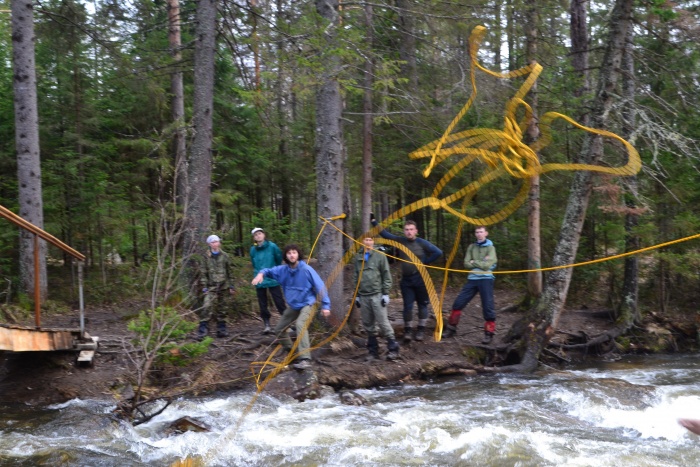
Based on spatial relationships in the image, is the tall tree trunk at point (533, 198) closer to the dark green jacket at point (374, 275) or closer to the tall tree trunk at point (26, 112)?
the dark green jacket at point (374, 275)

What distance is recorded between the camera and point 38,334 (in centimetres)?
892

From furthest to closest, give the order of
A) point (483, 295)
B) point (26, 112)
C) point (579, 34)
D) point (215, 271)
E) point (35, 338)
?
point (579, 34) → point (26, 112) → point (483, 295) → point (215, 271) → point (35, 338)

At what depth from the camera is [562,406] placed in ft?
29.0

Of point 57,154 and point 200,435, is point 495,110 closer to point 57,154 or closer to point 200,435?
point 200,435

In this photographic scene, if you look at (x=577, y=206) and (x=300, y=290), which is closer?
(x=300, y=290)

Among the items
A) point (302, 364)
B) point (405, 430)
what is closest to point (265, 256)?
point (302, 364)

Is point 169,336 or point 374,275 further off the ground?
point 374,275

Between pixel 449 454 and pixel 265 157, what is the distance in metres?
14.5

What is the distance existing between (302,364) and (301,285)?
1127 mm

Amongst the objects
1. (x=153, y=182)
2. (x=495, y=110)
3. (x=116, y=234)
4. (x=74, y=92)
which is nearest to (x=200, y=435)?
(x=495, y=110)

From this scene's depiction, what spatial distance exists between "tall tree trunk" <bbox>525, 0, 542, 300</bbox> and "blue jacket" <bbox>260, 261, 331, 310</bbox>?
5403mm

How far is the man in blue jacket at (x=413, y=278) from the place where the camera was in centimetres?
1092

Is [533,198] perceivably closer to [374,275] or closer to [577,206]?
[577,206]

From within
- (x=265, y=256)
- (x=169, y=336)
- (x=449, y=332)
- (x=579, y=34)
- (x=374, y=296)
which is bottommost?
(x=449, y=332)
